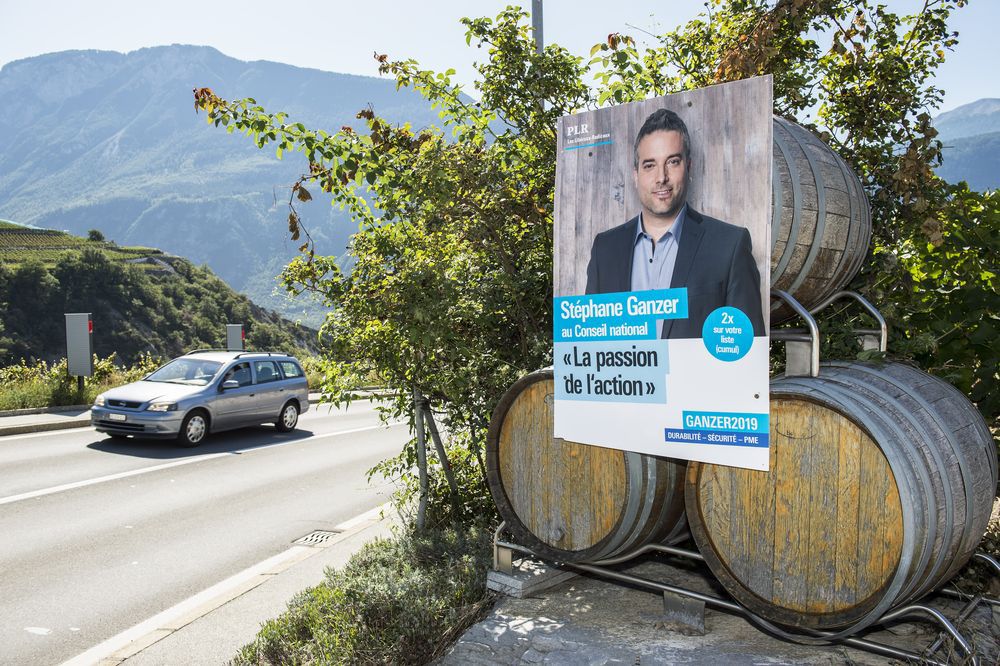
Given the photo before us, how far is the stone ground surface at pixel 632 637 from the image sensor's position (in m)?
3.29

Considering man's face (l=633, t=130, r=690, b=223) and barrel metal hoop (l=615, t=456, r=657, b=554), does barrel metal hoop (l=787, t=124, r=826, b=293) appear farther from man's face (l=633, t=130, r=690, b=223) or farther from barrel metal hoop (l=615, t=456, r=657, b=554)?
barrel metal hoop (l=615, t=456, r=657, b=554)

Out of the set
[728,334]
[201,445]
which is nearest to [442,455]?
[728,334]

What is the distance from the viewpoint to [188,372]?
1396 cm

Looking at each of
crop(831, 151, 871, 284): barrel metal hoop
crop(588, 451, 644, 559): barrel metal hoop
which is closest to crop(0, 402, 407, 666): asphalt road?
crop(588, 451, 644, 559): barrel metal hoop

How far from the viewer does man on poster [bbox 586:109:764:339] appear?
3.18 m

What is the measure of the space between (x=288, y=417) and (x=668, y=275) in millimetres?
12589

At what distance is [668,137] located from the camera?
3.40 m

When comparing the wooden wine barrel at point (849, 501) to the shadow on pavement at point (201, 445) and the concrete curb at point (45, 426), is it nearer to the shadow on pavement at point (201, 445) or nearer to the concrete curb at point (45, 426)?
the shadow on pavement at point (201, 445)

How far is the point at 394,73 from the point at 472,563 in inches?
121

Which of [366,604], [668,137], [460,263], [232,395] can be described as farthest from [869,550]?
[232,395]

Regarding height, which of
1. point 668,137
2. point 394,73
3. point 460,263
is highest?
point 394,73

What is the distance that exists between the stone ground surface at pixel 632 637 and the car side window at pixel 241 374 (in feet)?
35.9

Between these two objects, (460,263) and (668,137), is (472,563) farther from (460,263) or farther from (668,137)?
(668,137)

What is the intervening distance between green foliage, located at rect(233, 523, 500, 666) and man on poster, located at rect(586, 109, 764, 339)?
1.84 m
